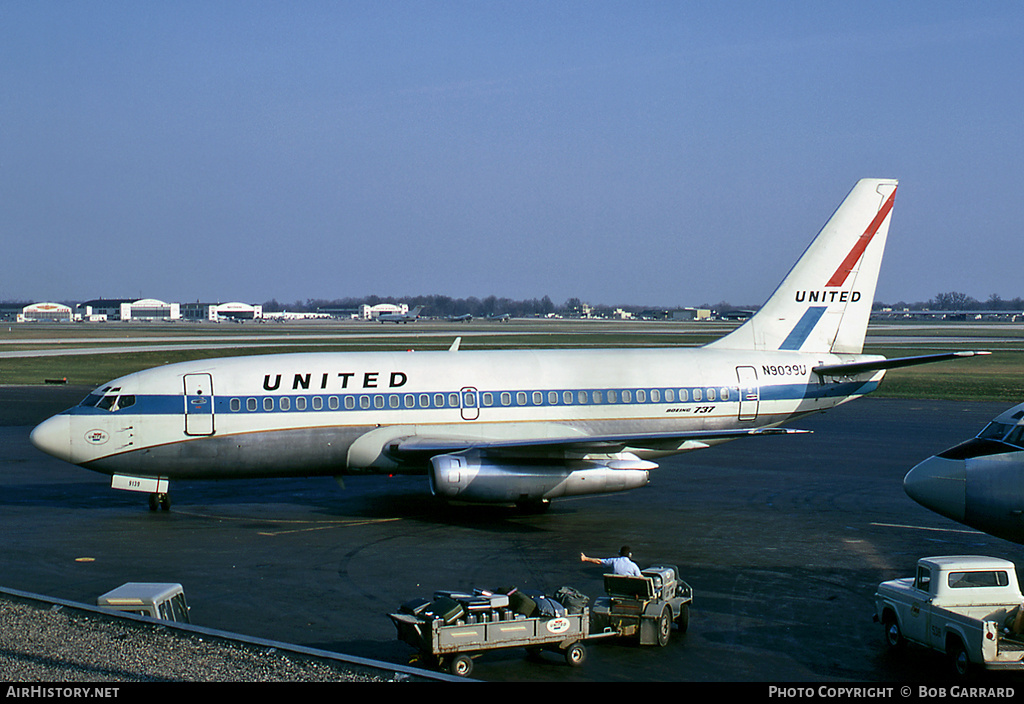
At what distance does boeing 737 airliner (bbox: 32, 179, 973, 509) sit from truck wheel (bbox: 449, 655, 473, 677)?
414 inches

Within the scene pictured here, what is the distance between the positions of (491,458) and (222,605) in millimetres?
8987

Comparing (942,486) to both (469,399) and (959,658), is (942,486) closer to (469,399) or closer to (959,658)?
(959,658)

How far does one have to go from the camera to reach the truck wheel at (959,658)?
13484 mm

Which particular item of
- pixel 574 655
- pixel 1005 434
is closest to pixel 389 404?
pixel 574 655

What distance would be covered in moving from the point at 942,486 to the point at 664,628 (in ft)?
19.0

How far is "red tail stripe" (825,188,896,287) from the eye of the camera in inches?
1234

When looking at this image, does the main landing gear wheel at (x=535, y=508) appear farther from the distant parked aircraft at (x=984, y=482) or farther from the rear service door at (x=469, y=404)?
the distant parked aircraft at (x=984, y=482)

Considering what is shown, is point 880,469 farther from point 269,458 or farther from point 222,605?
point 222,605

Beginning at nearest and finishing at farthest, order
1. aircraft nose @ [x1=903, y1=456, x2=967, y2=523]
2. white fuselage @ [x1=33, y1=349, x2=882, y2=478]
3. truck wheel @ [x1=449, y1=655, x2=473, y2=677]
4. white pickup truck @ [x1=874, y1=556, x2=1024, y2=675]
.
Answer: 1. white pickup truck @ [x1=874, y1=556, x2=1024, y2=675]
2. truck wheel @ [x1=449, y1=655, x2=473, y2=677]
3. aircraft nose @ [x1=903, y1=456, x2=967, y2=523]
4. white fuselage @ [x1=33, y1=349, x2=882, y2=478]

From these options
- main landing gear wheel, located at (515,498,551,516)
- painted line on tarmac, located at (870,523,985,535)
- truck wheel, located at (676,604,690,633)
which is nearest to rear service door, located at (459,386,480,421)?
main landing gear wheel, located at (515,498,551,516)

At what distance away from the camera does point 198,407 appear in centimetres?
2628

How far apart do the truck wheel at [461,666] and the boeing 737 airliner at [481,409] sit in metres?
10.5

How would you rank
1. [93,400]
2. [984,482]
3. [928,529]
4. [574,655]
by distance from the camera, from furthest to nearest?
1. [93,400]
2. [928,529]
3. [984,482]
4. [574,655]

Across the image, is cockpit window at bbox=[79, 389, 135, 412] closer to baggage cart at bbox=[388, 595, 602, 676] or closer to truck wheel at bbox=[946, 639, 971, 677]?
baggage cart at bbox=[388, 595, 602, 676]
